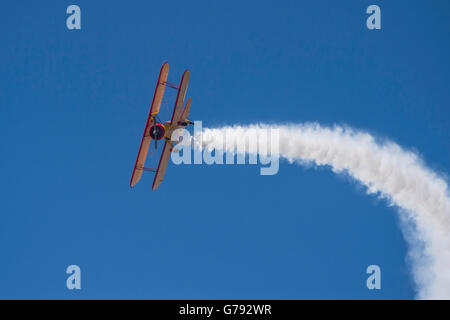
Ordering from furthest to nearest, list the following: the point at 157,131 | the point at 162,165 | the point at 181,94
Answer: the point at 162,165 → the point at 157,131 → the point at 181,94

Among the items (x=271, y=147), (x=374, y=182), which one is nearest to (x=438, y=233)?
(x=374, y=182)

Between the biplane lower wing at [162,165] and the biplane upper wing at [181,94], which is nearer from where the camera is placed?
the biplane upper wing at [181,94]

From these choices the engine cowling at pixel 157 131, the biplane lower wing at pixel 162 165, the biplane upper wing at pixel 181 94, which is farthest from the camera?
the biplane lower wing at pixel 162 165

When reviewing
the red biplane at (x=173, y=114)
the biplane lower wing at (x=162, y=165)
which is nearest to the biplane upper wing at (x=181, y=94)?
the red biplane at (x=173, y=114)

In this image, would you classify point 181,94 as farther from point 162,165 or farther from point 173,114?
point 162,165

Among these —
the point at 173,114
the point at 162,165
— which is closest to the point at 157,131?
the point at 173,114

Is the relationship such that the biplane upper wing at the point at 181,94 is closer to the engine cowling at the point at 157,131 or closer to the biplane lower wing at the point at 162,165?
the engine cowling at the point at 157,131

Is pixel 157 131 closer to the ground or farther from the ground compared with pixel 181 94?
closer to the ground

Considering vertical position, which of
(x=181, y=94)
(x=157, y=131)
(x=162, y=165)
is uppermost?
(x=181, y=94)

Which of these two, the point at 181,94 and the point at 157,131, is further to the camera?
the point at 157,131

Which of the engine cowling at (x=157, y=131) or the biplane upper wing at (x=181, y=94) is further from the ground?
the biplane upper wing at (x=181, y=94)

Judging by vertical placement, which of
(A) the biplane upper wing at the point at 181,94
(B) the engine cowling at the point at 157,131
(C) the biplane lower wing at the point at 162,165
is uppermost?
(A) the biplane upper wing at the point at 181,94
